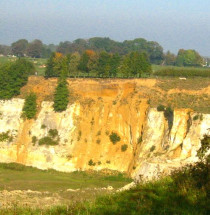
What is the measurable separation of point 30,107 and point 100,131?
8259 millimetres

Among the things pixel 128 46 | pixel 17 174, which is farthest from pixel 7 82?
pixel 128 46

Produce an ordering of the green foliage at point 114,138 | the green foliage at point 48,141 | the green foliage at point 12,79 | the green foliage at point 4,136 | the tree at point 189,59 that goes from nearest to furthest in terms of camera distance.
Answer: the green foliage at point 114,138 → the green foliage at point 48,141 → the green foliage at point 4,136 → the green foliage at point 12,79 → the tree at point 189,59

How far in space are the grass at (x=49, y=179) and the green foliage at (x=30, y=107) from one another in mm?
5729

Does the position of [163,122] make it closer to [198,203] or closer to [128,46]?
[198,203]

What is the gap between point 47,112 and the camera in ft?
181

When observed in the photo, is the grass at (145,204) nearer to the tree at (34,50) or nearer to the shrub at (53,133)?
the shrub at (53,133)

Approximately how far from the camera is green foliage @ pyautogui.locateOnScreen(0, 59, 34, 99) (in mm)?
57438

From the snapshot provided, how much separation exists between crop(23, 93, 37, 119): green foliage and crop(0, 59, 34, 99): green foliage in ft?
9.09

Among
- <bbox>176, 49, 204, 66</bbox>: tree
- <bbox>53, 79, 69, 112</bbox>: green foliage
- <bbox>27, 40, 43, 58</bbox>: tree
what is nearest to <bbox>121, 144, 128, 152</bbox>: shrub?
<bbox>53, 79, 69, 112</bbox>: green foliage

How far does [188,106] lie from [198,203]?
37.6m

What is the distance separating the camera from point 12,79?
58.0 metres

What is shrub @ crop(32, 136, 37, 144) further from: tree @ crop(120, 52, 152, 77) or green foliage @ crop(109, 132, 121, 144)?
tree @ crop(120, 52, 152, 77)

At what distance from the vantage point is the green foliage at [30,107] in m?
55.3

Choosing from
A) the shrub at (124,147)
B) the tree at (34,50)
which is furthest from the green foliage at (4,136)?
the tree at (34,50)
